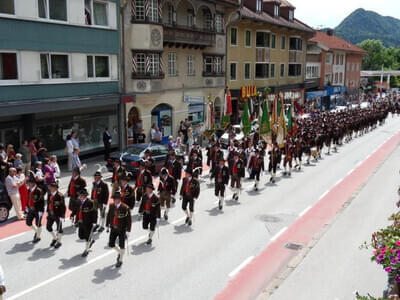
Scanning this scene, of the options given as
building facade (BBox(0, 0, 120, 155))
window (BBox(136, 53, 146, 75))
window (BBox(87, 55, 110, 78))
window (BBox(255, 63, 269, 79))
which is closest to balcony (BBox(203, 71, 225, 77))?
window (BBox(136, 53, 146, 75))

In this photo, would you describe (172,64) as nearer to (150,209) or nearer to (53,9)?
(53,9)

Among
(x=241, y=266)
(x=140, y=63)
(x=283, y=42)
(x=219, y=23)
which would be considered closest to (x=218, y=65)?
(x=219, y=23)

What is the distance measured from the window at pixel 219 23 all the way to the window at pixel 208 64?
2.35 meters

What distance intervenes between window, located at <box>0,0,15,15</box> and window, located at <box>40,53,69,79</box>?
2.44 metres

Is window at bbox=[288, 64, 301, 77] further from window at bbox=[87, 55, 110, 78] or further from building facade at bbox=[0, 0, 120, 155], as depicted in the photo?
window at bbox=[87, 55, 110, 78]

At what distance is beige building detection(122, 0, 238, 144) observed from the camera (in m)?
25.8

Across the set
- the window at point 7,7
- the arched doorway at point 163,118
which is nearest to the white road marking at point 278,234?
the window at point 7,7

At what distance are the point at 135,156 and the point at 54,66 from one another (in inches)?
247

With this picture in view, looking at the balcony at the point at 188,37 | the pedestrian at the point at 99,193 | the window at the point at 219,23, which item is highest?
the window at the point at 219,23

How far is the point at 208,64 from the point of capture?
34.2 m

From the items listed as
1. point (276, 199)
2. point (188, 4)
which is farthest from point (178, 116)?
point (276, 199)

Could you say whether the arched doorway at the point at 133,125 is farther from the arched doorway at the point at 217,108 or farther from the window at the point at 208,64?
the arched doorway at the point at 217,108

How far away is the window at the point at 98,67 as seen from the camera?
23.1 meters

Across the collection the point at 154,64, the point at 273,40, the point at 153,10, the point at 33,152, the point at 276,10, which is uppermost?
A: the point at 276,10
